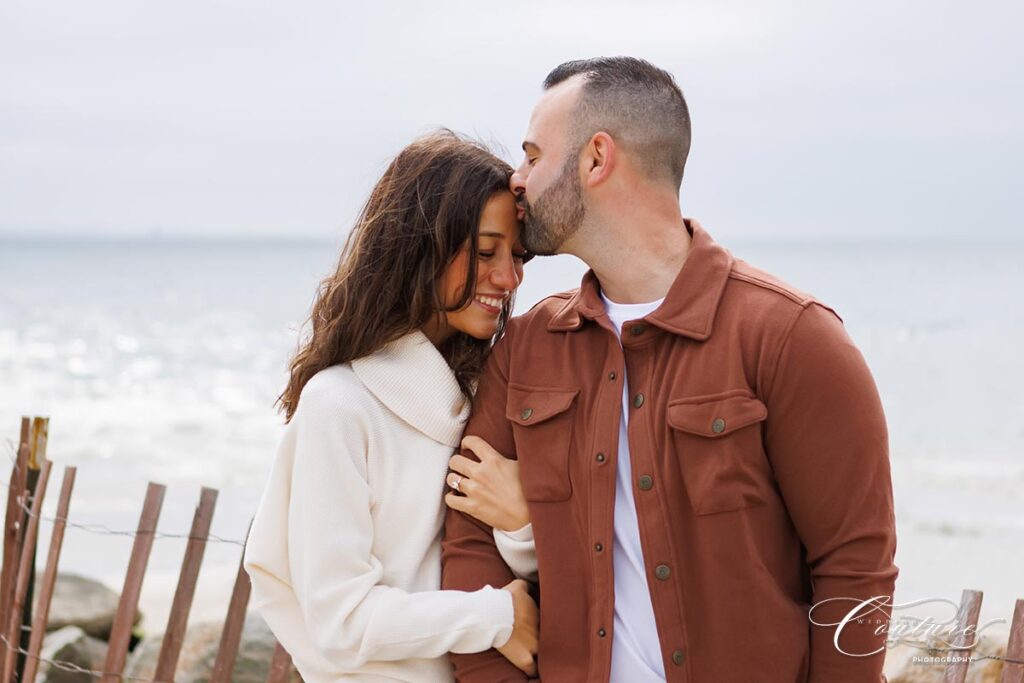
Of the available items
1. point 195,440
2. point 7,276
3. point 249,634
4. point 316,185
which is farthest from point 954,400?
point 7,276

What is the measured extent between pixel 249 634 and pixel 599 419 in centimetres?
339

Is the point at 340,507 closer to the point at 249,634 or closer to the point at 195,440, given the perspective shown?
the point at 249,634

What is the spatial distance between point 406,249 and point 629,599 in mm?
1079

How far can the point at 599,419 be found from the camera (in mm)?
2715

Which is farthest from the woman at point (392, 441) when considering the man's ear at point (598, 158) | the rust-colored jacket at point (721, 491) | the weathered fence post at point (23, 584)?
the weathered fence post at point (23, 584)

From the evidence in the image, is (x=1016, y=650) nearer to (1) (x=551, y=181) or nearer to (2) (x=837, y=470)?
(2) (x=837, y=470)

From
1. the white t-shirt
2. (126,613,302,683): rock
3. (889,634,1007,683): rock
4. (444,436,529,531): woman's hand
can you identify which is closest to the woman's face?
(444,436,529,531): woman's hand

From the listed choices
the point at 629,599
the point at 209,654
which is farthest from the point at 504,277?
the point at 209,654

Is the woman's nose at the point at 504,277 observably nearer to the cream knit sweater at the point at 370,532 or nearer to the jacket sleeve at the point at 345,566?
the cream knit sweater at the point at 370,532

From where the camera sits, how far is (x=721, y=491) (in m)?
2.50

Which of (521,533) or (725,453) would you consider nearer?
(725,453)

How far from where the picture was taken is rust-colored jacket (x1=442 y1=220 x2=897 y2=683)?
8.05 feet

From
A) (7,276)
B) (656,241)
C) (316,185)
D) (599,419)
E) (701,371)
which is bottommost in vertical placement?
(7,276)

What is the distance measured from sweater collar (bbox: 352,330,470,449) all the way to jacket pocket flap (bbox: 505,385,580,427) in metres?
0.16
